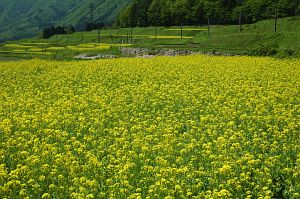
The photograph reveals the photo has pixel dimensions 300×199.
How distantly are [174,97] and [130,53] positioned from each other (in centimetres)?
4425

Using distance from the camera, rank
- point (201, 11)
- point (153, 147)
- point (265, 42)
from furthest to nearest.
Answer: point (201, 11) → point (265, 42) → point (153, 147)

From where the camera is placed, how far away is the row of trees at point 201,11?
350ft

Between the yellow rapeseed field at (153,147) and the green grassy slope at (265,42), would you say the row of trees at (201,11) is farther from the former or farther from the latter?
the yellow rapeseed field at (153,147)

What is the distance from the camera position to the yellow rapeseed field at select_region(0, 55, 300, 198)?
9.75 meters

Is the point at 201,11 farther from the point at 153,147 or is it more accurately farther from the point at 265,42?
the point at 153,147

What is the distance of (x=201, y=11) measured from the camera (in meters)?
123

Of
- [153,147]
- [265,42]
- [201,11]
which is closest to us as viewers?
[153,147]

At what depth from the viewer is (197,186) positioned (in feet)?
30.6

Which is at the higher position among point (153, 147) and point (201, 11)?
point (201, 11)

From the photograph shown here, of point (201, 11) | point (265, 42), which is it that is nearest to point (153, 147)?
point (265, 42)

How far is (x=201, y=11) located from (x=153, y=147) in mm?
115243

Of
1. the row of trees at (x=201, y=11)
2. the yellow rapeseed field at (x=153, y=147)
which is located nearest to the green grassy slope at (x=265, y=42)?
the row of trees at (x=201, y=11)

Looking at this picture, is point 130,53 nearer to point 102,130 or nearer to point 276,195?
point 102,130

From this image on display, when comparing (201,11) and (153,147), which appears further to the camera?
(201,11)
